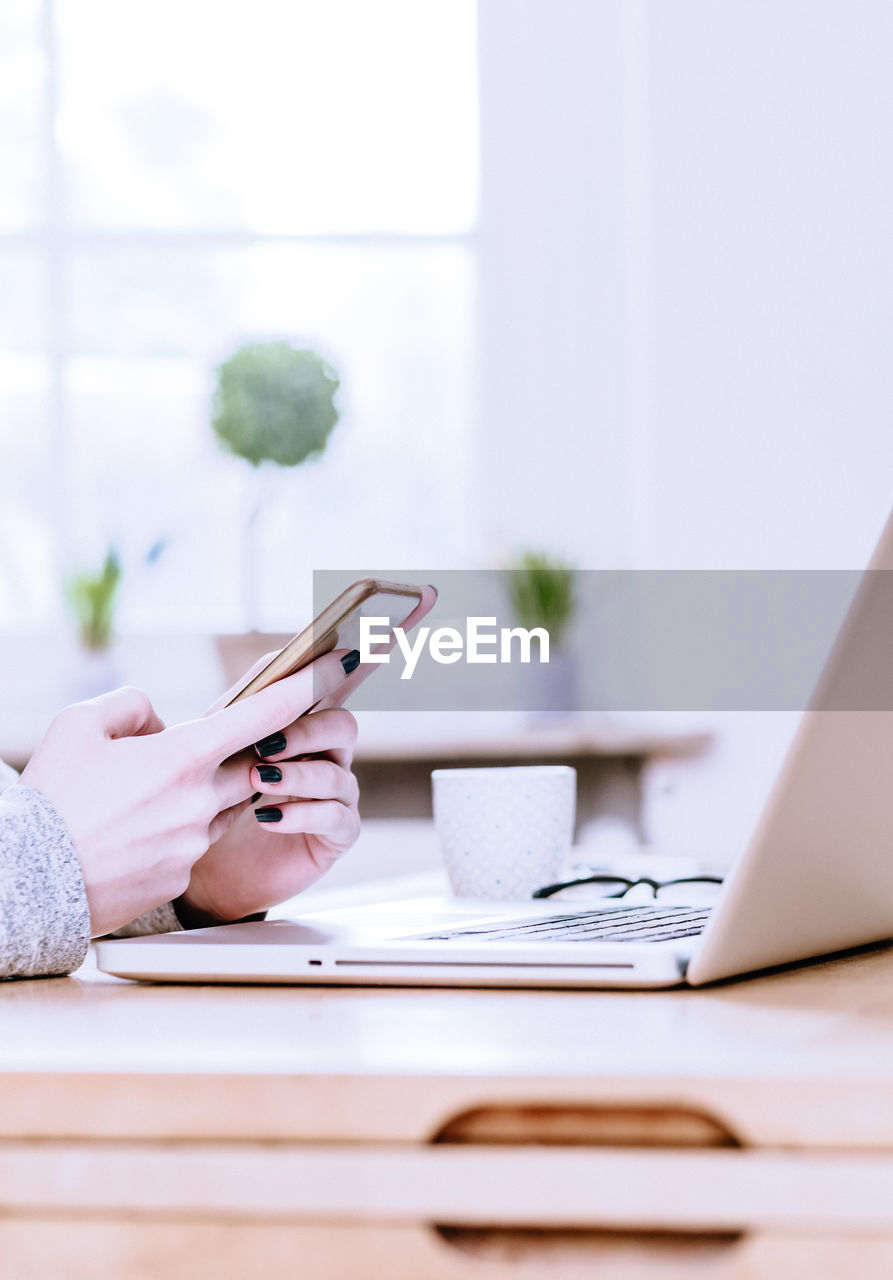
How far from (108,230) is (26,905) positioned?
6.47 feet

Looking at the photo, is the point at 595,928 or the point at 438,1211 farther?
the point at 595,928

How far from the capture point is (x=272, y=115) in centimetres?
226

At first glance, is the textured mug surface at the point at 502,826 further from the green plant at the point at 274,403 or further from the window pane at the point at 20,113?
the window pane at the point at 20,113

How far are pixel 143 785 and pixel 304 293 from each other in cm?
183

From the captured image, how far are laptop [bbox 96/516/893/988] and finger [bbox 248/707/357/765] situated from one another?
10 cm

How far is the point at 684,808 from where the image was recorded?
189cm

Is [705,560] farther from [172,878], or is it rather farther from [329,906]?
[172,878]

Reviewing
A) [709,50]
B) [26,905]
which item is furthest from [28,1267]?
[709,50]

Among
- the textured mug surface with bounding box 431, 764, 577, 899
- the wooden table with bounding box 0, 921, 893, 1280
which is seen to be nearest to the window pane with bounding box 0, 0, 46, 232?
the textured mug surface with bounding box 431, 764, 577, 899

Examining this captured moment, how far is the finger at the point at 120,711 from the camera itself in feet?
2.01

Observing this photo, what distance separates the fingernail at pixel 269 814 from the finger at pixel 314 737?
29 mm
